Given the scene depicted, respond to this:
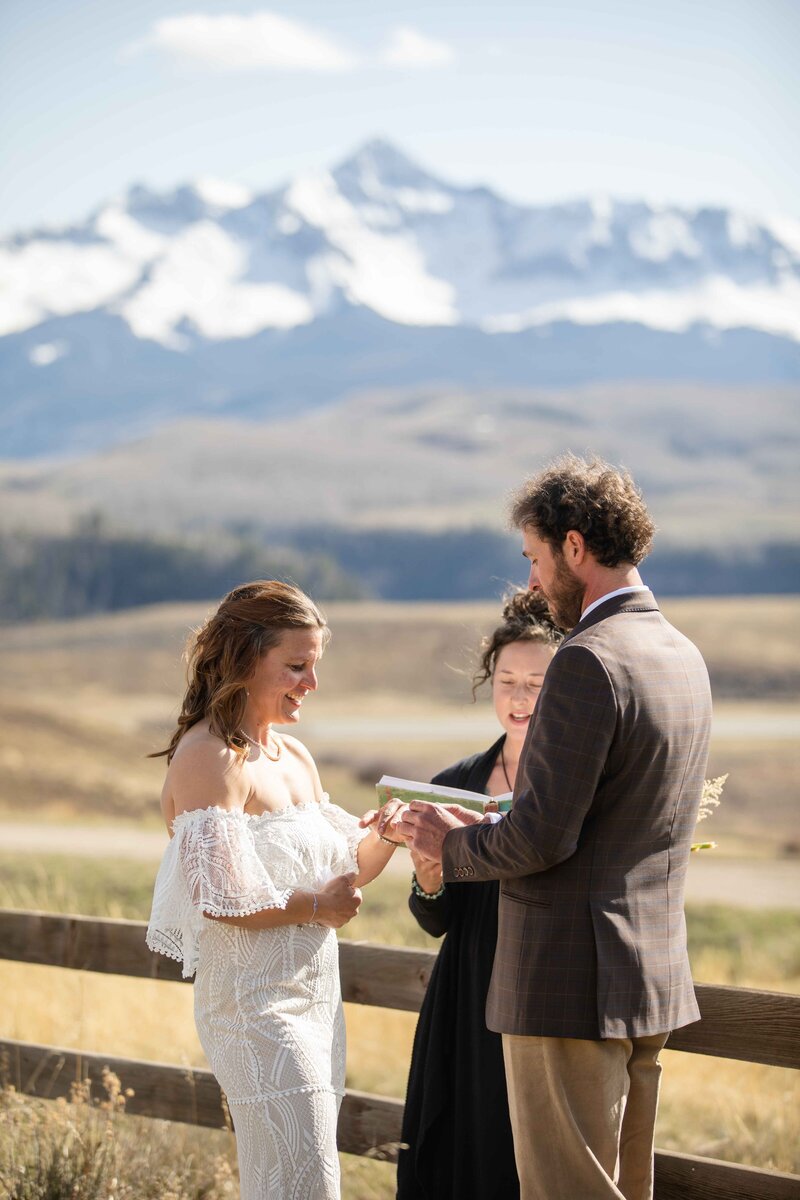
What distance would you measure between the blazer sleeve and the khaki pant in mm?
426

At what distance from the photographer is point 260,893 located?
326cm

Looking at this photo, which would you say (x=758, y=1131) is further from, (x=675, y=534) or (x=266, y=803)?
(x=675, y=534)

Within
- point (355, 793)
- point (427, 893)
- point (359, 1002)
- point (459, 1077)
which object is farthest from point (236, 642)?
point (355, 793)

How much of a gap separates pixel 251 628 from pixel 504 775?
38.7 inches

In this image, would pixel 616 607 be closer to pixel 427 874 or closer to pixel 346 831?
pixel 427 874

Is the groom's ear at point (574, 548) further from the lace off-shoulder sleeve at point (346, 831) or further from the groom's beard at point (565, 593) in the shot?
the lace off-shoulder sleeve at point (346, 831)

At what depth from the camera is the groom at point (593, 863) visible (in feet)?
9.59

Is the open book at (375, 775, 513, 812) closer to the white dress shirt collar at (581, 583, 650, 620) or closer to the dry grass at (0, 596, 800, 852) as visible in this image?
the white dress shirt collar at (581, 583, 650, 620)

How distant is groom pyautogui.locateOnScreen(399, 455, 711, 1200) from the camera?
2.92 metres

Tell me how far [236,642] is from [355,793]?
20.4 m

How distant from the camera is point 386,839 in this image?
11.7 ft

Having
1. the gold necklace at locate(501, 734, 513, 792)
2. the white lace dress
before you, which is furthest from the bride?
the gold necklace at locate(501, 734, 513, 792)

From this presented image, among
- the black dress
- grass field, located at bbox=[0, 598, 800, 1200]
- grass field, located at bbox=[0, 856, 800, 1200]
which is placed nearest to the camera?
the black dress

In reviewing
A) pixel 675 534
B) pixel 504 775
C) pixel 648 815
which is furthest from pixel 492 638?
pixel 675 534
